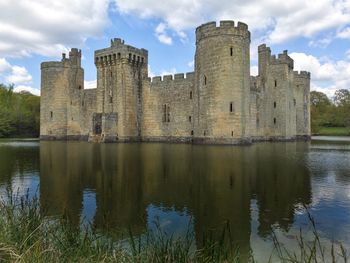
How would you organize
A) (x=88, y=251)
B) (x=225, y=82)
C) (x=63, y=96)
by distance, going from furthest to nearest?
(x=63, y=96), (x=225, y=82), (x=88, y=251)

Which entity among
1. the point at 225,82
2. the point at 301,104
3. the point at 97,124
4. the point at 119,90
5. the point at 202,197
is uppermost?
the point at 119,90

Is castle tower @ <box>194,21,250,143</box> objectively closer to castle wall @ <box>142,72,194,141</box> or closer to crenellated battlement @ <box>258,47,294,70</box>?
castle wall @ <box>142,72,194,141</box>

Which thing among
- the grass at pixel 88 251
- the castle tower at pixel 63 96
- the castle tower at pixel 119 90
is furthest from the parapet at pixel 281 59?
the grass at pixel 88 251

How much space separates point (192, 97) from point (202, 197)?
23.4 meters

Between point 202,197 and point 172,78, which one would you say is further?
point 172,78

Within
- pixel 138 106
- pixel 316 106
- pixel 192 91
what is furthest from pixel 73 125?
pixel 316 106

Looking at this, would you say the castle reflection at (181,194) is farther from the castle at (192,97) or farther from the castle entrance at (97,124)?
the castle entrance at (97,124)

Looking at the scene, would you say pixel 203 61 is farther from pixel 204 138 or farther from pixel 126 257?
pixel 126 257

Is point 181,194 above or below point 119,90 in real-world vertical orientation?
below

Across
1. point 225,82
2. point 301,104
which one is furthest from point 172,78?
point 301,104

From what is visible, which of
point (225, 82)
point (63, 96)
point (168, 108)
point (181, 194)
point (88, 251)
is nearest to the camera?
point (88, 251)

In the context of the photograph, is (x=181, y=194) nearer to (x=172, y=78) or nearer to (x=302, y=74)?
Result: (x=172, y=78)

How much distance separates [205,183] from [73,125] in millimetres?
Result: 31926

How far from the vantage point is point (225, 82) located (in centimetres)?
2531
